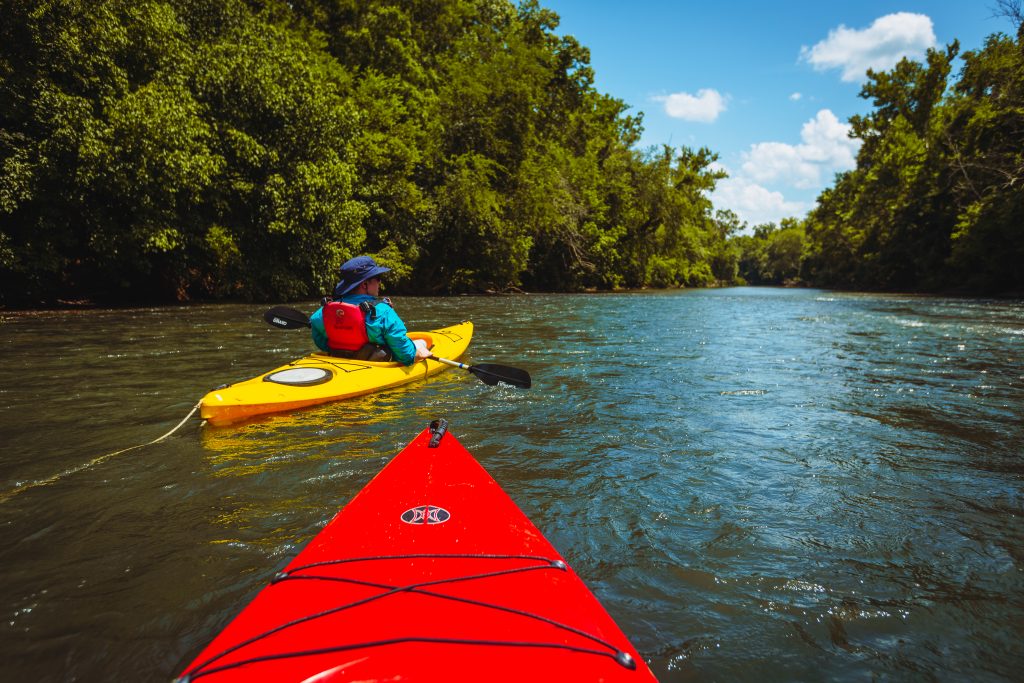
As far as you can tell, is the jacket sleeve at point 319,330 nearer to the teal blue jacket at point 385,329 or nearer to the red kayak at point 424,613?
the teal blue jacket at point 385,329

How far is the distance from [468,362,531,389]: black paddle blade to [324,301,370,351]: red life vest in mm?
1260

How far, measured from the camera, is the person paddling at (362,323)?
16.7 ft

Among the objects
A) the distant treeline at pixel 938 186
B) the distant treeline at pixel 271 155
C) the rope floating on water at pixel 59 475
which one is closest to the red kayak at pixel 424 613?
the rope floating on water at pixel 59 475

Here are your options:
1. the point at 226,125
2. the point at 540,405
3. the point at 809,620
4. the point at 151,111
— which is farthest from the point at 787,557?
the point at 226,125

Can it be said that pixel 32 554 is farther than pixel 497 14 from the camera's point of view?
No

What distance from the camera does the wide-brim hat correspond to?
198 inches

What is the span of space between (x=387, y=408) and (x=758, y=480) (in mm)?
3171

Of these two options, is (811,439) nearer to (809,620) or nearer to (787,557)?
(787,557)

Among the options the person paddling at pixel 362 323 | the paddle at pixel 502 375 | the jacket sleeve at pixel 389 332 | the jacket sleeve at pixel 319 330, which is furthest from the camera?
the jacket sleeve at pixel 319 330

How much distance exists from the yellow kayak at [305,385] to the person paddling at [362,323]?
0.15 metres

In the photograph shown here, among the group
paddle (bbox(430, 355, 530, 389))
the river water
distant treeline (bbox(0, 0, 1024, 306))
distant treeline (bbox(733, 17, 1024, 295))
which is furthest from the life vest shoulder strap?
distant treeline (bbox(733, 17, 1024, 295))

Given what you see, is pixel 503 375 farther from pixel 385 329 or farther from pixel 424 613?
pixel 424 613

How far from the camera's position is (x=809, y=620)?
6.63 feet

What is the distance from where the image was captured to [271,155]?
14414mm
